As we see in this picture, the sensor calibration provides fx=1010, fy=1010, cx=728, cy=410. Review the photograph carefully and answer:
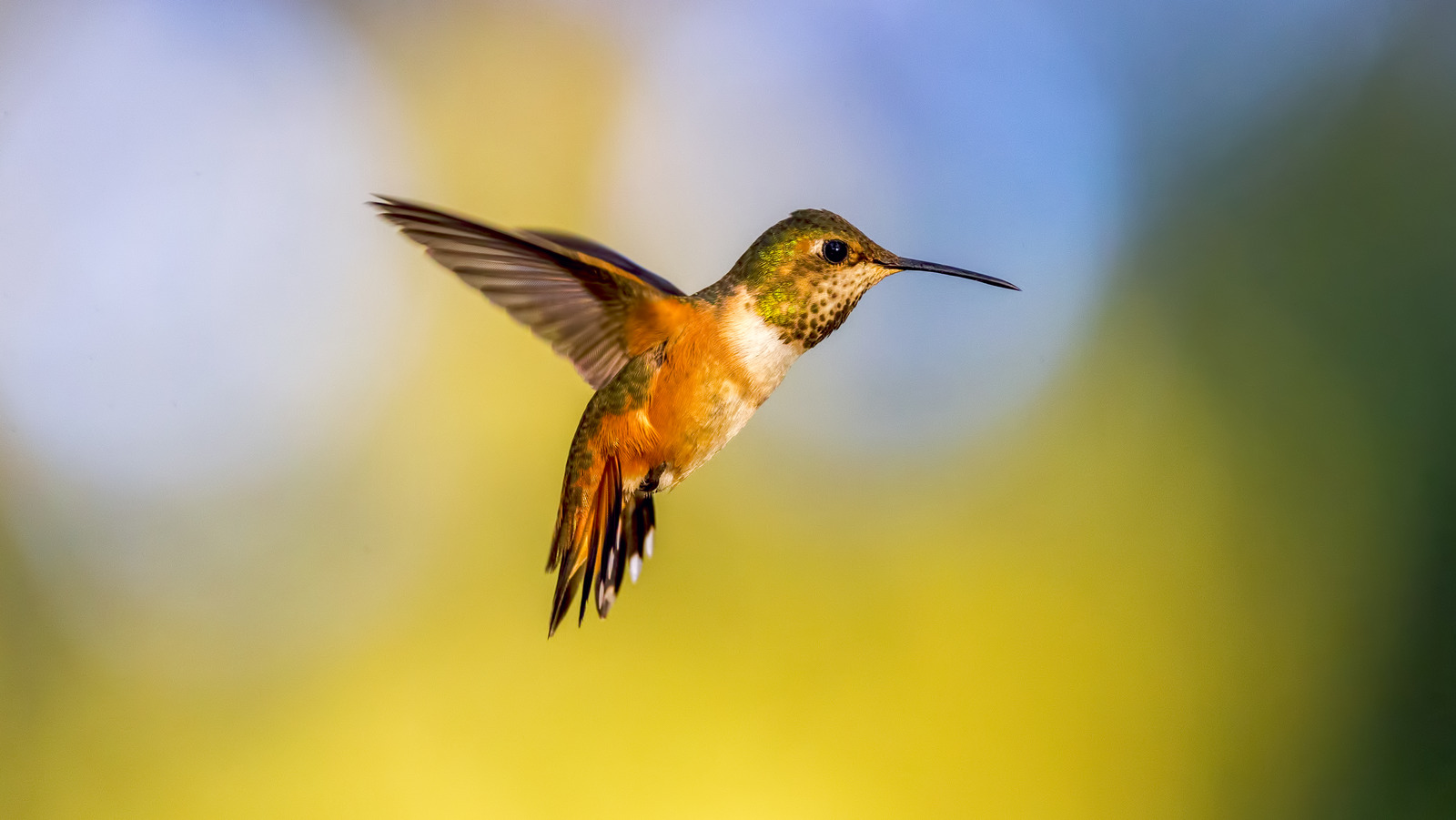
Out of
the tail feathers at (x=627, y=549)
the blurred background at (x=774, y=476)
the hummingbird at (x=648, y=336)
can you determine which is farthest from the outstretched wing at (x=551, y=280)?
the blurred background at (x=774, y=476)

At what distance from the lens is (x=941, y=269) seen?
0.64 meters

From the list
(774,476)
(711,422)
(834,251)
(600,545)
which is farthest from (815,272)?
(774,476)

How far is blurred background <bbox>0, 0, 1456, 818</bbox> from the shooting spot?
109 inches

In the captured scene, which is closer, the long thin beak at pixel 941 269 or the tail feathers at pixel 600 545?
the long thin beak at pixel 941 269

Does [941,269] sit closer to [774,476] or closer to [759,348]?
[759,348]

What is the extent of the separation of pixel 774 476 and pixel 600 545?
7.69 ft

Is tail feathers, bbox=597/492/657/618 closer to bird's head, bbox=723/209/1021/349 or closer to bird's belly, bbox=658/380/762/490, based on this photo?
bird's belly, bbox=658/380/762/490

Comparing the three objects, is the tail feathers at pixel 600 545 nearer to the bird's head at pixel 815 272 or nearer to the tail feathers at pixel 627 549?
the tail feathers at pixel 627 549

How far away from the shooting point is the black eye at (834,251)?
672 mm

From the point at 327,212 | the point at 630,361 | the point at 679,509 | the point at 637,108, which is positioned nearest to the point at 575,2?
the point at 637,108

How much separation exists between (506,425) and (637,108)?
97 cm

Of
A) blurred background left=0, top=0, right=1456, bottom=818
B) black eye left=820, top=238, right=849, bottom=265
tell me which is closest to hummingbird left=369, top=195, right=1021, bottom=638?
black eye left=820, top=238, right=849, bottom=265

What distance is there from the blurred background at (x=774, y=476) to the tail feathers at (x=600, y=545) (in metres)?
1.77

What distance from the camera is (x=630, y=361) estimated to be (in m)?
0.80
